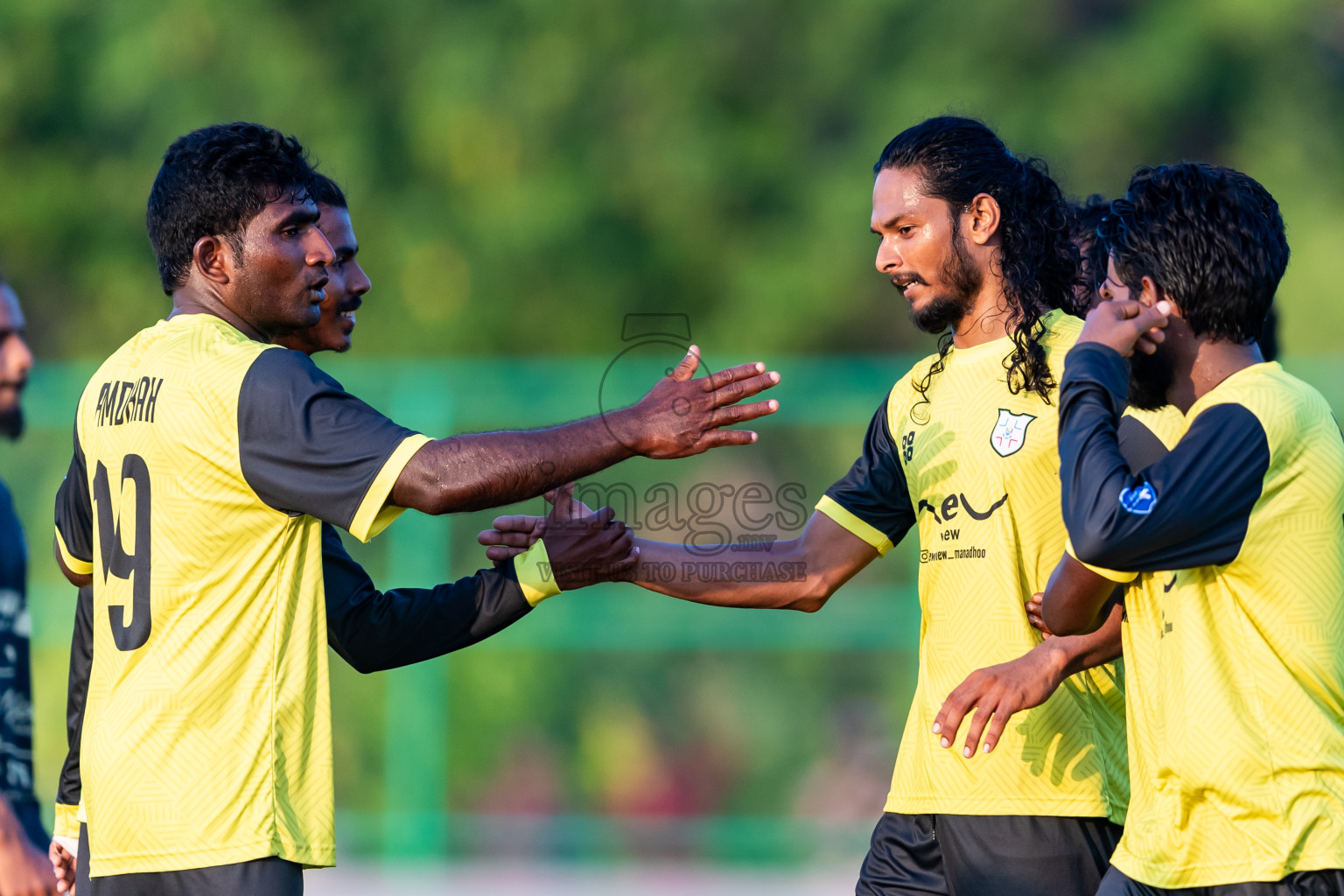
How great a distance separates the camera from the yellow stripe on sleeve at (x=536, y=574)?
4414 millimetres

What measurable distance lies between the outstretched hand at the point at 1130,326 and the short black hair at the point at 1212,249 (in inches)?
2.5

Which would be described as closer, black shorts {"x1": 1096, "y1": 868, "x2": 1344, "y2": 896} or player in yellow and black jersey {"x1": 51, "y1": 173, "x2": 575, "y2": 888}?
black shorts {"x1": 1096, "y1": 868, "x2": 1344, "y2": 896}

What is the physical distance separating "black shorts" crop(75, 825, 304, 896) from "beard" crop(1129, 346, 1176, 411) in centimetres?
217

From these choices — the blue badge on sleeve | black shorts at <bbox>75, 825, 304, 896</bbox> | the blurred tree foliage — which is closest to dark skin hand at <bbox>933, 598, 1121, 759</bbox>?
the blue badge on sleeve

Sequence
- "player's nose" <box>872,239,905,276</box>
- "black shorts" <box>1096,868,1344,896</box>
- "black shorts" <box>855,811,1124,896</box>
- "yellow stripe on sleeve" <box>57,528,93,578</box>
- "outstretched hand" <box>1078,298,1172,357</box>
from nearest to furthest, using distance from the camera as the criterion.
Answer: "black shorts" <box>1096,868,1344,896</box>, "outstretched hand" <box>1078,298,1172,357</box>, "black shorts" <box>855,811,1124,896</box>, "yellow stripe on sleeve" <box>57,528,93,578</box>, "player's nose" <box>872,239,905,276</box>


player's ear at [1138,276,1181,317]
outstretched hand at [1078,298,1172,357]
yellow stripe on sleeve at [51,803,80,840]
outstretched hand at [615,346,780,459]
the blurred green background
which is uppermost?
the blurred green background

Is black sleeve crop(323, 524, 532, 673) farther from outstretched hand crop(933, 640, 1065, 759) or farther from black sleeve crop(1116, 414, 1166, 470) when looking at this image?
black sleeve crop(1116, 414, 1166, 470)

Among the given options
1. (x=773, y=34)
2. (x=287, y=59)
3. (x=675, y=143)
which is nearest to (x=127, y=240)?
(x=287, y=59)

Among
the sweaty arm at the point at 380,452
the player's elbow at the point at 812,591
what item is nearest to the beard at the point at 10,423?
the sweaty arm at the point at 380,452

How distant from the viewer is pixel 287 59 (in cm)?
1597

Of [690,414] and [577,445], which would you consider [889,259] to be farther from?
[577,445]

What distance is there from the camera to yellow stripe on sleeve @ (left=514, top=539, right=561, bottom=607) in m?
4.41

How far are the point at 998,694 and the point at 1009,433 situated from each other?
746mm

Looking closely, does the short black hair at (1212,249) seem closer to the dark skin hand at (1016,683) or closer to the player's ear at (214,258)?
the dark skin hand at (1016,683)
